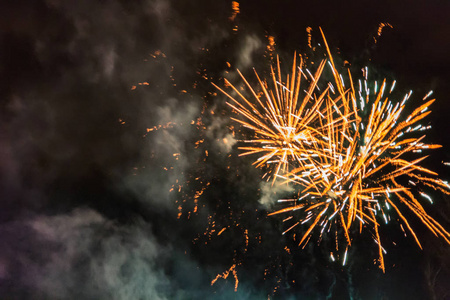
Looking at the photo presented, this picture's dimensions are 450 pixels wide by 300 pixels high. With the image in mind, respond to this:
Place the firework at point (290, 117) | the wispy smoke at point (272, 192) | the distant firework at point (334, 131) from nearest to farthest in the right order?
1. the distant firework at point (334, 131)
2. the firework at point (290, 117)
3. the wispy smoke at point (272, 192)

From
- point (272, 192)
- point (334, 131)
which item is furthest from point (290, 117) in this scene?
point (272, 192)

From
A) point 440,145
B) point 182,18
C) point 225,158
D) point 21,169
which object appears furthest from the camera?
point 440,145

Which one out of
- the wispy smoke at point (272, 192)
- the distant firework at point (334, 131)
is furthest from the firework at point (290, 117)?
the wispy smoke at point (272, 192)

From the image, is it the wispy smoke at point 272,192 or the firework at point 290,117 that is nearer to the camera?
the firework at point 290,117

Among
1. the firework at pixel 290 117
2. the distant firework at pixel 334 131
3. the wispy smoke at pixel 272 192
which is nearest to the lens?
the distant firework at pixel 334 131

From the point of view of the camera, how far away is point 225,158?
5.12 metres

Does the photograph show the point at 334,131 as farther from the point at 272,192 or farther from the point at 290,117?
the point at 272,192

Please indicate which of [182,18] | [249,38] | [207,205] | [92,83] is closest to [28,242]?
[92,83]

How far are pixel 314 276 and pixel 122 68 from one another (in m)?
6.27

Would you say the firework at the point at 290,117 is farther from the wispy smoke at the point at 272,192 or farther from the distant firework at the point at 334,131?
the wispy smoke at the point at 272,192

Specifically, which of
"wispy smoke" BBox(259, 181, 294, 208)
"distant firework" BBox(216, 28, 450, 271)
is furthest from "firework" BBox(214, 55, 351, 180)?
"wispy smoke" BBox(259, 181, 294, 208)

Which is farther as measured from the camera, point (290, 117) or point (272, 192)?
point (272, 192)

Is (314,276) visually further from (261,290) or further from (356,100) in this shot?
(356,100)

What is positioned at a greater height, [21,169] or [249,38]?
[249,38]
